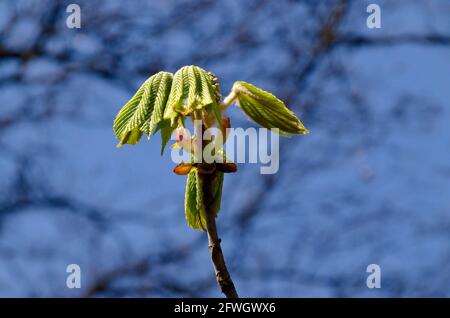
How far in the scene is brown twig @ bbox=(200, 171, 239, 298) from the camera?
1.68 ft

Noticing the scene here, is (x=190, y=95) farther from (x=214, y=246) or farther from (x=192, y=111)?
(x=214, y=246)

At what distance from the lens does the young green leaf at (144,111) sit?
600 mm

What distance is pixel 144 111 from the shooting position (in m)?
0.61

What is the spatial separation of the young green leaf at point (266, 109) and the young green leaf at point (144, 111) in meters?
0.06

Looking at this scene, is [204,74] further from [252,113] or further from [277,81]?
[277,81]

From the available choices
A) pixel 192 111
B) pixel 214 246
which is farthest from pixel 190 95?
pixel 214 246

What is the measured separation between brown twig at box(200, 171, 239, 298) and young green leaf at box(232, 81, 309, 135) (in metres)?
0.07

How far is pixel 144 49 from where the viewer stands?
384cm

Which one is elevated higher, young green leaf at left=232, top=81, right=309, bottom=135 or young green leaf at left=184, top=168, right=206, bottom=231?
young green leaf at left=232, top=81, right=309, bottom=135

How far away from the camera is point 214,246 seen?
524 mm

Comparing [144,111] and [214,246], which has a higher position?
[144,111]

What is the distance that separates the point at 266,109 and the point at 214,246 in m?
0.14
